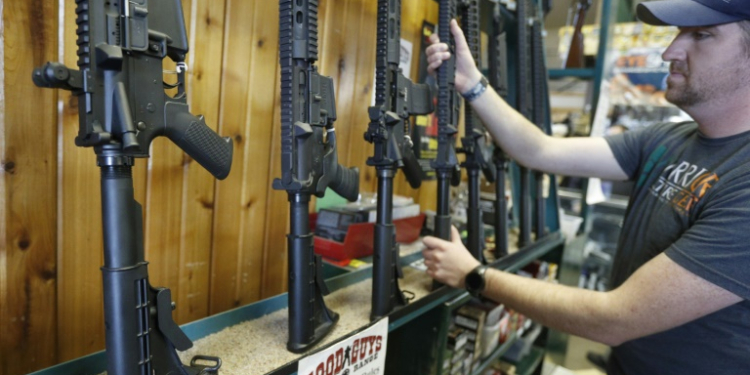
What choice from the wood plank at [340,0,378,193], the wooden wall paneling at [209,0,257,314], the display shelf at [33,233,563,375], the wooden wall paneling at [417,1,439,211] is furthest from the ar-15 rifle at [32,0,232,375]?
the wooden wall paneling at [417,1,439,211]

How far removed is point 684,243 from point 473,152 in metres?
0.59

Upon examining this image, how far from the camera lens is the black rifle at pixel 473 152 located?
124 centimetres

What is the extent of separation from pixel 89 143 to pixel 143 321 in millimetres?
247

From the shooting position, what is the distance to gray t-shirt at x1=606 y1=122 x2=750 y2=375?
32.3 inches

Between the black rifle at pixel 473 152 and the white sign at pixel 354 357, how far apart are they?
474 millimetres

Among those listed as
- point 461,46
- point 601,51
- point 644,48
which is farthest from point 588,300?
point 644,48

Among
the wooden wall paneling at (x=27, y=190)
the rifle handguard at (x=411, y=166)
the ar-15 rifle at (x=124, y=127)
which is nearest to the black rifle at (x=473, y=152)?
the rifle handguard at (x=411, y=166)

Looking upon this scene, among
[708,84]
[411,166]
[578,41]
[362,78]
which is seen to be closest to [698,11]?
[708,84]

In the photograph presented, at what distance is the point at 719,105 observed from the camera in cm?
98

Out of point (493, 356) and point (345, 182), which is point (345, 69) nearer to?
point (345, 182)

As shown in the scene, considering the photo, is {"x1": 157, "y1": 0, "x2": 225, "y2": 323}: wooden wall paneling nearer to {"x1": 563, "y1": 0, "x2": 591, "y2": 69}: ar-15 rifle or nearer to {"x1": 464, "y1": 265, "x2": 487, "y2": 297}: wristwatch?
{"x1": 464, "y1": 265, "x2": 487, "y2": 297}: wristwatch

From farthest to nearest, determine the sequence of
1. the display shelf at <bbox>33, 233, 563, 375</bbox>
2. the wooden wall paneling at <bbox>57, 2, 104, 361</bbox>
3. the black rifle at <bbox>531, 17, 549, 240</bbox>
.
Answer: the black rifle at <bbox>531, 17, 549, 240</bbox>
the wooden wall paneling at <bbox>57, 2, 104, 361</bbox>
the display shelf at <bbox>33, 233, 563, 375</bbox>

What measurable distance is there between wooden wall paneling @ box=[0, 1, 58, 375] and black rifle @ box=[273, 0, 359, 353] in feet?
1.37

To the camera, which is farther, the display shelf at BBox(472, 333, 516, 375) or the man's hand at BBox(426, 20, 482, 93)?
the display shelf at BBox(472, 333, 516, 375)
